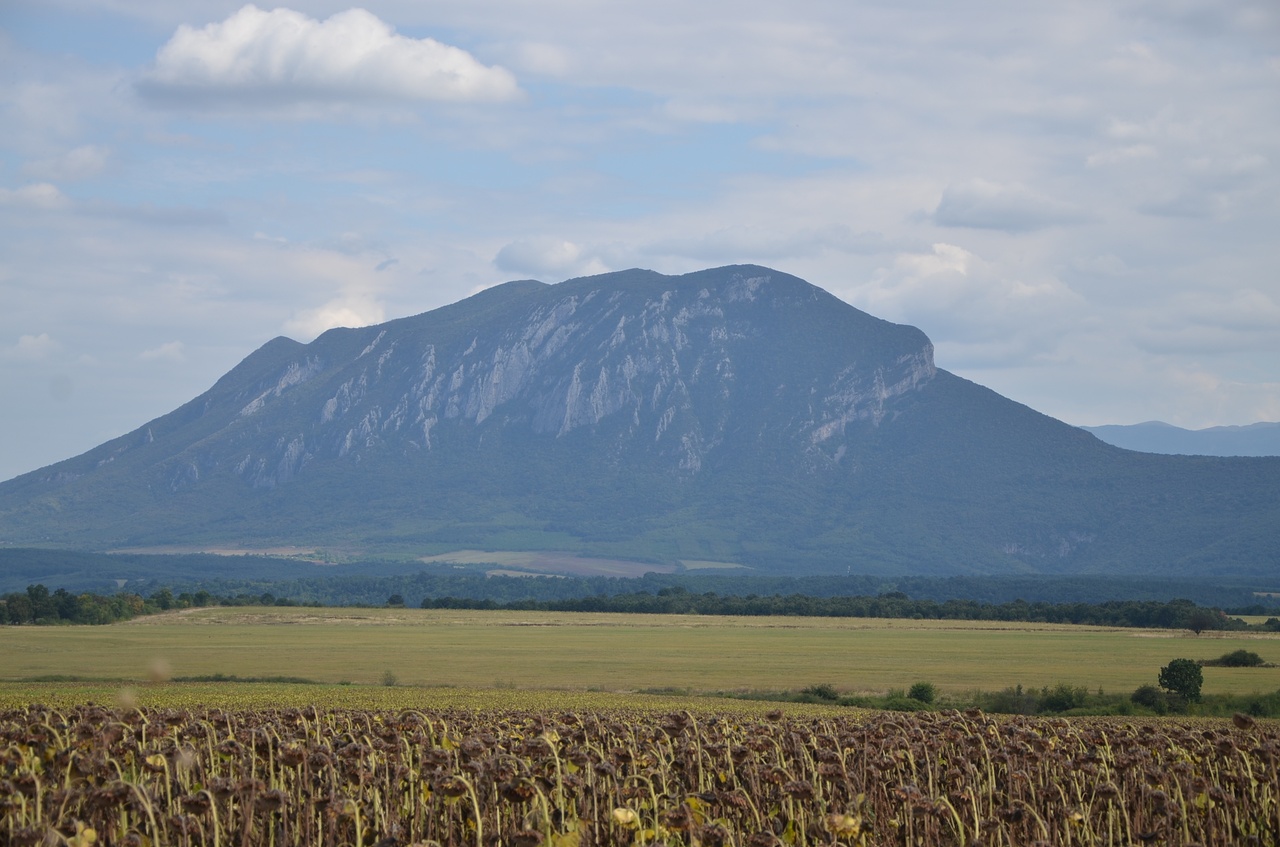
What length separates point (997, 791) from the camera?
52.8 feet

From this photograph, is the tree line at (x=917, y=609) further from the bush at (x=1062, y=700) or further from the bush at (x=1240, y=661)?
the bush at (x=1062, y=700)

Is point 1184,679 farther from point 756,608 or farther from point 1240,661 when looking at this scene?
point 756,608

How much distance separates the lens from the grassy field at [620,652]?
6203 cm

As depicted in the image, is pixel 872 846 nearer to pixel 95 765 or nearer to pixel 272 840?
pixel 272 840

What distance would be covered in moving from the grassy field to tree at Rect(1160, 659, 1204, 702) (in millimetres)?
6983

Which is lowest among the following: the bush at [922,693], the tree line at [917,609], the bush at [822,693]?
the tree line at [917,609]

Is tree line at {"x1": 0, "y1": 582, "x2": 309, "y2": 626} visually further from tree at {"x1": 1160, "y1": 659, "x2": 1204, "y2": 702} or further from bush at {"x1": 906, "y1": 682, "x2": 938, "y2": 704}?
tree at {"x1": 1160, "y1": 659, "x2": 1204, "y2": 702}

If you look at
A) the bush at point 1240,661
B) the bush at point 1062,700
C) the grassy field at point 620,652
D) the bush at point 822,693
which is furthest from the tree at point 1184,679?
the bush at point 1240,661

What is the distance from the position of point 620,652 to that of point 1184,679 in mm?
42241

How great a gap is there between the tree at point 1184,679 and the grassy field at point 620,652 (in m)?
6.98

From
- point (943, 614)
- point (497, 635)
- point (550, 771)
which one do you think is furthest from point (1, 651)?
point (943, 614)

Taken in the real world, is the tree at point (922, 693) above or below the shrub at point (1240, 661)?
above

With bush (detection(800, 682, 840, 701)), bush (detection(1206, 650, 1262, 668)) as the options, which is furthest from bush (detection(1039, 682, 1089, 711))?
bush (detection(1206, 650, 1262, 668))

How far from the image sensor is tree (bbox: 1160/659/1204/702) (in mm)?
49281
